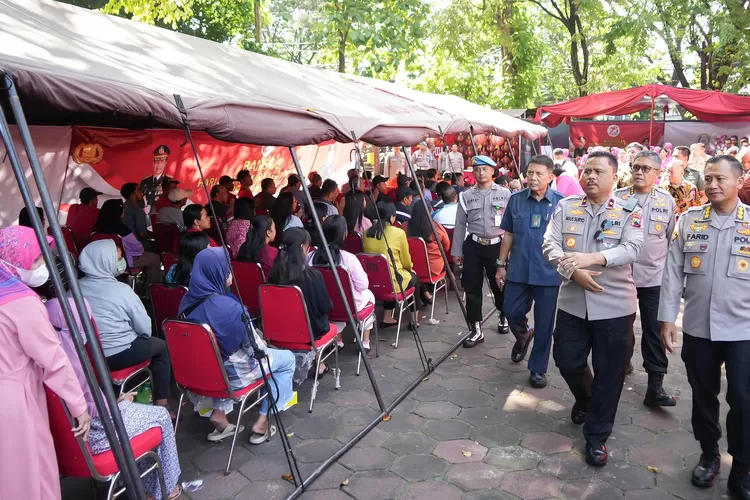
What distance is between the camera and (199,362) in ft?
10.8

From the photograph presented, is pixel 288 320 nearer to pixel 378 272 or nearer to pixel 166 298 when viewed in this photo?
pixel 166 298

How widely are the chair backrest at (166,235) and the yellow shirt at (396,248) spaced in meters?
2.56

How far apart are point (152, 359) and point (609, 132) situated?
18.3 metres

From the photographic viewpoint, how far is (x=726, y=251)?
114 inches

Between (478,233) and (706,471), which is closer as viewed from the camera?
(706,471)

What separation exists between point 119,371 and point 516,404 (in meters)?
2.80

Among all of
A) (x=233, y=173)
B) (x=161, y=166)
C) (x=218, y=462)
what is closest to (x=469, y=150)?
(x=233, y=173)

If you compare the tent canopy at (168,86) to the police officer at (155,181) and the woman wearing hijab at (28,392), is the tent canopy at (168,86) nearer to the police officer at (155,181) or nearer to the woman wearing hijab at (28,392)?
the woman wearing hijab at (28,392)

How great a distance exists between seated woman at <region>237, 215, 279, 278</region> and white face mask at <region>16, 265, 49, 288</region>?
2350mm

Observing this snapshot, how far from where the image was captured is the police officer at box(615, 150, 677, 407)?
394 cm

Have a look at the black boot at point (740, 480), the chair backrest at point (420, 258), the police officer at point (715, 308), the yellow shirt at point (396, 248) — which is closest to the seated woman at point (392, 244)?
the yellow shirt at point (396, 248)

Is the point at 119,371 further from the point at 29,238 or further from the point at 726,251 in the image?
the point at 726,251

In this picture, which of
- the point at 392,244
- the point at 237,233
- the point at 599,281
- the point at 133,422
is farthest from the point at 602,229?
the point at 237,233

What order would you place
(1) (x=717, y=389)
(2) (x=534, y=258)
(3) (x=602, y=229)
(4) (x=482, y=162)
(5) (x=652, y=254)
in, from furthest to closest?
(4) (x=482, y=162), (2) (x=534, y=258), (5) (x=652, y=254), (3) (x=602, y=229), (1) (x=717, y=389)
